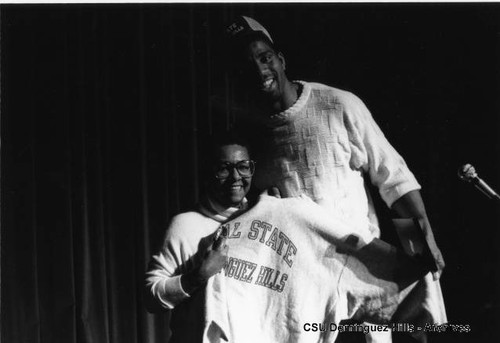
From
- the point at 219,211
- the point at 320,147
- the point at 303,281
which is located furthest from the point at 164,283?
the point at 320,147

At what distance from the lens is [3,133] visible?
1.66 m

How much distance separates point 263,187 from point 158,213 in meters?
0.39

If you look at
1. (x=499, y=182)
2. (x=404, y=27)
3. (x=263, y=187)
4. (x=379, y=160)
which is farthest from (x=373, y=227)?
(x=404, y=27)

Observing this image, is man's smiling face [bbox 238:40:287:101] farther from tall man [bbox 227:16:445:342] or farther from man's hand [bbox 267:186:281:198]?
man's hand [bbox 267:186:281:198]

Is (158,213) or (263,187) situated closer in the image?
(263,187)

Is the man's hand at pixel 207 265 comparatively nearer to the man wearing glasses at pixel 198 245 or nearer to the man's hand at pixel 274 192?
the man wearing glasses at pixel 198 245

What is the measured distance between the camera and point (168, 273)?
4.53 ft

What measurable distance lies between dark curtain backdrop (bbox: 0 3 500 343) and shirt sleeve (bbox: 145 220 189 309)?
0.29 m

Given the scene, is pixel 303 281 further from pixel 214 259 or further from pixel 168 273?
pixel 168 273

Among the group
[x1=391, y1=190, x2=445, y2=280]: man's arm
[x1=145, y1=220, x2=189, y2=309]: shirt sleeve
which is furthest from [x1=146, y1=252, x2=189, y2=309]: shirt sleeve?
[x1=391, y1=190, x2=445, y2=280]: man's arm

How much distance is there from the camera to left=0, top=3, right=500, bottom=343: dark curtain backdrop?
1573mm

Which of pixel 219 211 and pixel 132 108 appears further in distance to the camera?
pixel 132 108

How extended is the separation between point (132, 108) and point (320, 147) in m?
0.59

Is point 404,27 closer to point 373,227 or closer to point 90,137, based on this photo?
point 373,227
